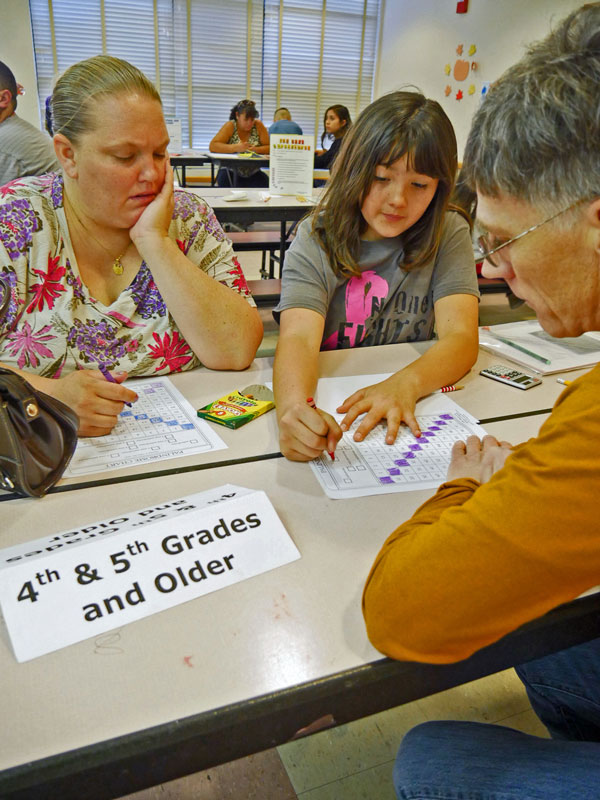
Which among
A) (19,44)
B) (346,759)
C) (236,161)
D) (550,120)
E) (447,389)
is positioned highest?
(19,44)

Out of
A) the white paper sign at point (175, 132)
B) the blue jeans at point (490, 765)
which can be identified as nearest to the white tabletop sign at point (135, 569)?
the blue jeans at point (490, 765)

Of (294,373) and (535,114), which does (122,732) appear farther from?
(294,373)

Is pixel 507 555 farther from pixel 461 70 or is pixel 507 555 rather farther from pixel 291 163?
pixel 461 70

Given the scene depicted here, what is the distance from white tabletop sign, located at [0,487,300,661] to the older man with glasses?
0.59ft

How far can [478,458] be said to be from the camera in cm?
92

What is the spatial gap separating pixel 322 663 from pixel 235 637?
3.9 inches

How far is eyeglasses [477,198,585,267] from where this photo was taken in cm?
57

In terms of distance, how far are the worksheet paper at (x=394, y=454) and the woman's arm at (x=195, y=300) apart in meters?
0.23

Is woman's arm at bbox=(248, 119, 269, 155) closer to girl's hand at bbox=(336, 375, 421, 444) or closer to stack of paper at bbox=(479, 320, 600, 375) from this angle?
stack of paper at bbox=(479, 320, 600, 375)

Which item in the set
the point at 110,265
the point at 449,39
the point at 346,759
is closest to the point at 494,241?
the point at 110,265

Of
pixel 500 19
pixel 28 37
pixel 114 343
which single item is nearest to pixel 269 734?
pixel 114 343

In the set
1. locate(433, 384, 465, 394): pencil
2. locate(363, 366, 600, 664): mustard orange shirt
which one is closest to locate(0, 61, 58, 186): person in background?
locate(433, 384, 465, 394): pencil

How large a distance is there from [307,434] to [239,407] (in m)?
0.24

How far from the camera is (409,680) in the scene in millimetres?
622
